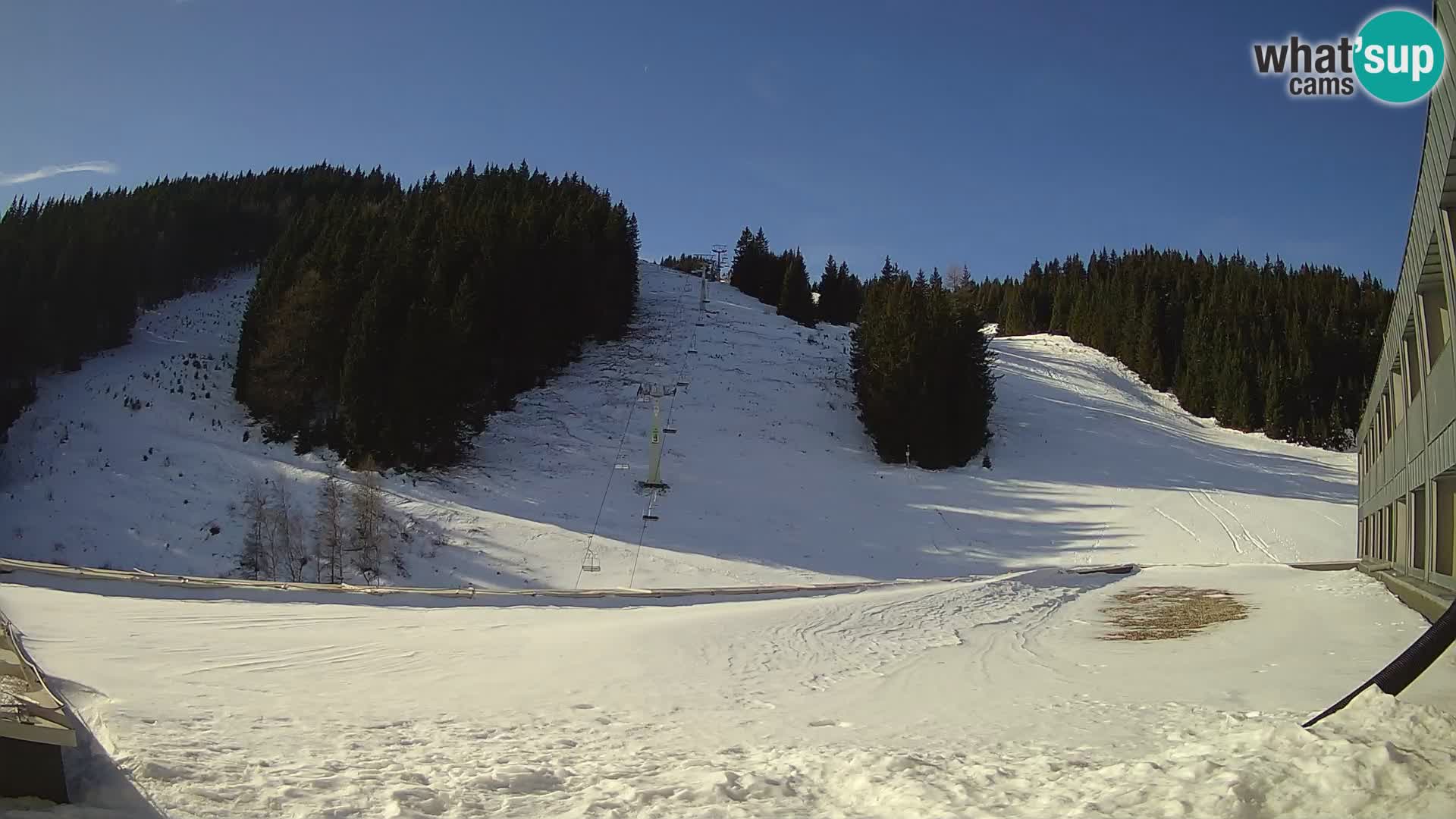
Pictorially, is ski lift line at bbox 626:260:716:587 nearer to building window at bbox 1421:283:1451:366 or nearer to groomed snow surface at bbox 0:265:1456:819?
groomed snow surface at bbox 0:265:1456:819

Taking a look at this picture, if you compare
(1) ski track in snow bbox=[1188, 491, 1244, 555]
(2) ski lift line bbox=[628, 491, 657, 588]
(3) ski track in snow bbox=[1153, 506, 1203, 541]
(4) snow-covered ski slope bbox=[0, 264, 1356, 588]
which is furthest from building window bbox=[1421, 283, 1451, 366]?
(3) ski track in snow bbox=[1153, 506, 1203, 541]

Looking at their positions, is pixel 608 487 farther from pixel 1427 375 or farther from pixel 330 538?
pixel 1427 375

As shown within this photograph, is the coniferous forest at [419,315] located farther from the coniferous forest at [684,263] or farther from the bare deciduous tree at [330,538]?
the coniferous forest at [684,263]

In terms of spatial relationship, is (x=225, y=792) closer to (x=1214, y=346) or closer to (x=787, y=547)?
(x=787, y=547)

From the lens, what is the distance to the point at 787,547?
26.2 metres

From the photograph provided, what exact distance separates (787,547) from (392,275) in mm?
19466

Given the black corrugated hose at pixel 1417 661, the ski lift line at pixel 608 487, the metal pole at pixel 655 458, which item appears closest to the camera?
the black corrugated hose at pixel 1417 661

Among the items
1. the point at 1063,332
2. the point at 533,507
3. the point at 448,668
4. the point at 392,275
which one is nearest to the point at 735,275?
the point at 1063,332

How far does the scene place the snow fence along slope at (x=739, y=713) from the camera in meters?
4.75

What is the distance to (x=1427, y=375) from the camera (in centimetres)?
1068

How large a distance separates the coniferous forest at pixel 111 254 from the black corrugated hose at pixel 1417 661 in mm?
39976

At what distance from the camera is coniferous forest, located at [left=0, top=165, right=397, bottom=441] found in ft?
117

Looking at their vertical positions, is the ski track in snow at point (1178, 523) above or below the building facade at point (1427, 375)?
below

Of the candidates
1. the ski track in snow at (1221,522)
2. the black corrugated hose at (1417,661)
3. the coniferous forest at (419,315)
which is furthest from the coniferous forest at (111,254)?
the ski track in snow at (1221,522)
